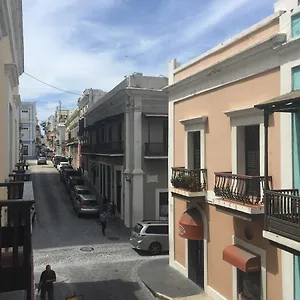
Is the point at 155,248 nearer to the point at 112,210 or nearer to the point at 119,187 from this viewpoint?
the point at 112,210

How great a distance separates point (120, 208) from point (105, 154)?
4341mm

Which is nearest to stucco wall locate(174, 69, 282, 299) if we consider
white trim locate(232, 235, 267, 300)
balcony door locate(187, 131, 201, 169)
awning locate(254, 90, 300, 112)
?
white trim locate(232, 235, 267, 300)

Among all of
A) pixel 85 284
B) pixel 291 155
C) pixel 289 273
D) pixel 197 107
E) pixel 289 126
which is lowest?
pixel 85 284

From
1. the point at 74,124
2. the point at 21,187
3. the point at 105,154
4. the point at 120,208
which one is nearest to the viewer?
the point at 21,187

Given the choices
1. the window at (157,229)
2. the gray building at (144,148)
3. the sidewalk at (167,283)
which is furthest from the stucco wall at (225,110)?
Answer: the gray building at (144,148)

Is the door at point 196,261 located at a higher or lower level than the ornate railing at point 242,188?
lower

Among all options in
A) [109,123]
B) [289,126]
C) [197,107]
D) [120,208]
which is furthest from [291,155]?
[109,123]

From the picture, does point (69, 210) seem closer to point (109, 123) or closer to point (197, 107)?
point (109, 123)

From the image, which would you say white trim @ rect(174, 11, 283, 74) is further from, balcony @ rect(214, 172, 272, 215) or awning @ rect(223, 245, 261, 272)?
awning @ rect(223, 245, 261, 272)

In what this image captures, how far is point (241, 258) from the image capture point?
1027 cm

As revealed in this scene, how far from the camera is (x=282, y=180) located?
366 inches

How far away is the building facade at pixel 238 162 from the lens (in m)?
9.11

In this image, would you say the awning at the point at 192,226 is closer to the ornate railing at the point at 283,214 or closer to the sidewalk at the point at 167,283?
the sidewalk at the point at 167,283

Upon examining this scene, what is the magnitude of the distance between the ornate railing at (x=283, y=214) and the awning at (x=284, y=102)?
5.95ft
